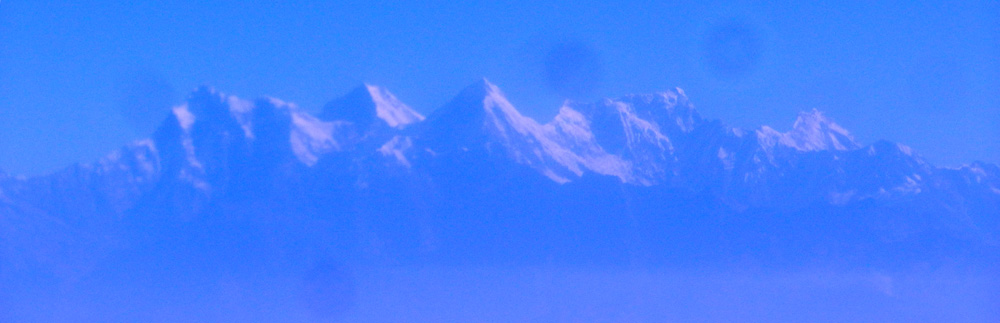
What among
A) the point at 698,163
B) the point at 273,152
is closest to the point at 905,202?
the point at 698,163

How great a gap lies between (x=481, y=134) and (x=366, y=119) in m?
2.21

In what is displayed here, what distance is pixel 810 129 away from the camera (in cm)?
2466

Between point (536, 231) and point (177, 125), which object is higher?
point (177, 125)

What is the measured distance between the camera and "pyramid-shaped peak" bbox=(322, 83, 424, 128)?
84.1 ft

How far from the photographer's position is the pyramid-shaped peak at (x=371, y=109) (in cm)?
2564

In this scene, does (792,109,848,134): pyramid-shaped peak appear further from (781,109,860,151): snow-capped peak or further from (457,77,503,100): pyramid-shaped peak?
(457,77,503,100): pyramid-shaped peak

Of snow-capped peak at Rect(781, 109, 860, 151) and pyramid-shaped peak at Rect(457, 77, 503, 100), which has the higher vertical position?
pyramid-shaped peak at Rect(457, 77, 503, 100)

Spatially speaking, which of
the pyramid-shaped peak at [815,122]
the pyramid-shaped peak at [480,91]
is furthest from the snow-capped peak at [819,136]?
the pyramid-shaped peak at [480,91]

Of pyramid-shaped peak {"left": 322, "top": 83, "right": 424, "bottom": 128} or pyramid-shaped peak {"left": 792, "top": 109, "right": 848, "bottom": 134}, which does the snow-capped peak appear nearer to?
pyramid-shaped peak {"left": 792, "top": 109, "right": 848, "bottom": 134}

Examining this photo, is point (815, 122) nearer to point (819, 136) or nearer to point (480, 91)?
point (819, 136)

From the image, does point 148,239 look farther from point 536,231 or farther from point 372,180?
point 536,231

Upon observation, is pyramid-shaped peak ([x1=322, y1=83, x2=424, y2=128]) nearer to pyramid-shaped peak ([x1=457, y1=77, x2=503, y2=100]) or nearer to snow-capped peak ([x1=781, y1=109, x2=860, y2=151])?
pyramid-shaped peak ([x1=457, y1=77, x2=503, y2=100])

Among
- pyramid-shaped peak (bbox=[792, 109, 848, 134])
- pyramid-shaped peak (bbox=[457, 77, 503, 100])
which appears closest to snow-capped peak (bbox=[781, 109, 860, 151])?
pyramid-shaped peak (bbox=[792, 109, 848, 134])

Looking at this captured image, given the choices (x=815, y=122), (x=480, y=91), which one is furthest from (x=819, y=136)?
(x=480, y=91)
